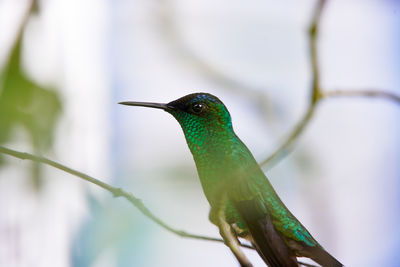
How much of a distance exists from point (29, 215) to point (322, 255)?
0.62 meters

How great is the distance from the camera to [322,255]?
1.01m

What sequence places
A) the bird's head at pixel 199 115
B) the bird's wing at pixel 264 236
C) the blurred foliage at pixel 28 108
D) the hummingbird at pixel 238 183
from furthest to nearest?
the bird's head at pixel 199 115 → the hummingbird at pixel 238 183 → the bird's wing at pixel 264 236 → the blurred foliage at pixel 28 108

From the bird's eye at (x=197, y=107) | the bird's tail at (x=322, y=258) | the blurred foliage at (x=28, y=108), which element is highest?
the bird's eye at (x=197, y=107)

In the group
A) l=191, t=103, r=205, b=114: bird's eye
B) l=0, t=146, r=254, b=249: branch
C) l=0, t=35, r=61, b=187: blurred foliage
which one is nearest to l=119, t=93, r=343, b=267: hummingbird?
l=191, t=103, r=205, b=114: bird's eye

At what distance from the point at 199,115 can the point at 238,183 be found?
252 millimetres

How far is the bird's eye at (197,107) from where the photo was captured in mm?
1156

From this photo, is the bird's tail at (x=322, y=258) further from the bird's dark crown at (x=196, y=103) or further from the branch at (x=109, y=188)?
the bird's dark crown at (x=196, y=103)

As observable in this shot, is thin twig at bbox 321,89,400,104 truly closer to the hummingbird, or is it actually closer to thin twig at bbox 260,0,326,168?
thin twig at bbox 260,0,326,168

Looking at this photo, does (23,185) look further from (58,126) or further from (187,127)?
(187,127)

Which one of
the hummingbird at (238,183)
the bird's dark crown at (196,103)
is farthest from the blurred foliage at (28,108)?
the bird's dark crown at (196,103)

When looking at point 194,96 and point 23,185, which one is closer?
point 23,185

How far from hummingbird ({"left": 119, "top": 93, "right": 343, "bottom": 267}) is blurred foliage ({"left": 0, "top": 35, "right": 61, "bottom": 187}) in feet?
1.02

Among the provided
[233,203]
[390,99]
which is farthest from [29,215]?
[390,99]

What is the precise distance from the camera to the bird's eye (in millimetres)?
1156
